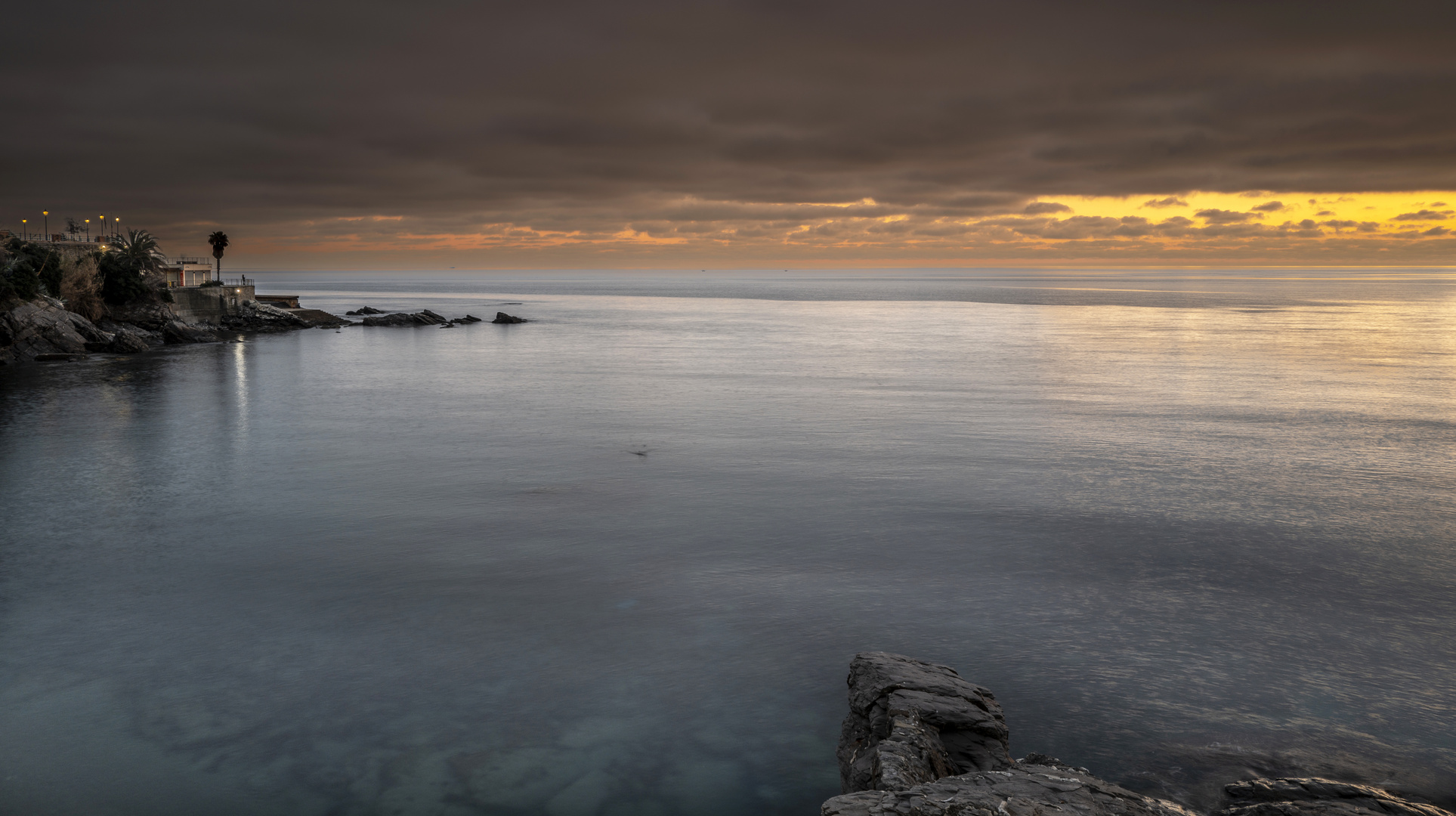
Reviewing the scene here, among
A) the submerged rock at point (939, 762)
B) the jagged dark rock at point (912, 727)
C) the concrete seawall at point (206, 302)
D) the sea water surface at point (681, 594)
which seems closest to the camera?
the submerged rock at point (939, 762)

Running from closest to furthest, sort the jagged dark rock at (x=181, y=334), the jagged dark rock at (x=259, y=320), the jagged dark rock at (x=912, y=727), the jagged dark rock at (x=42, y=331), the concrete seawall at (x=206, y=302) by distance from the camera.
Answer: the jagged dark rock at (x=912, y=727), the jagged dark rock at (x=42, y=331), the jagged dark rock at (x=181, y=334), the concrete seawall at (x=206, y=302), the jagged dark rock at (x=259, y=320)

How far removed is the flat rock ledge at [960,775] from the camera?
7.64 metres

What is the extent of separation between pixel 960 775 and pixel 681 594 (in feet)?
28.6

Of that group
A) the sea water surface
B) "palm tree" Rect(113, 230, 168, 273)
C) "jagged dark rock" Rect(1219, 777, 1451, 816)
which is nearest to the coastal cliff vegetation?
"palm tree" Rect(113, 230, 168, 273)

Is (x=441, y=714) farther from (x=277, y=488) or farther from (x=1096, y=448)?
(x=1096, y=448)

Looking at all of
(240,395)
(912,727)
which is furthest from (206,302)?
(912,727)

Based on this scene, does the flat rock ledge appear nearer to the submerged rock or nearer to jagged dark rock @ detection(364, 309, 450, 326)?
the submerged rock

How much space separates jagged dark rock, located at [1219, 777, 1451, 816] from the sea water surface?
623mm

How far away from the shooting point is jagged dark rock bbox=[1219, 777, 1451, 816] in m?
8.66

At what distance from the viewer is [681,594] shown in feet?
55.2

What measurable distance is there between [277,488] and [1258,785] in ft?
82.4

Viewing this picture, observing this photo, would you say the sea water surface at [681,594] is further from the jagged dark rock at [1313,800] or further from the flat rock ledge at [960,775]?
the flat rock ledge at [960,775]

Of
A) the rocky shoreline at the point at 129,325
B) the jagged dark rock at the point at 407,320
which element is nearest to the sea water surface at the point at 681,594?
the rocky shoreline at the point at 129,325

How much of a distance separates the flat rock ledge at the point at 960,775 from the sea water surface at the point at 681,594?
3.41 feet
